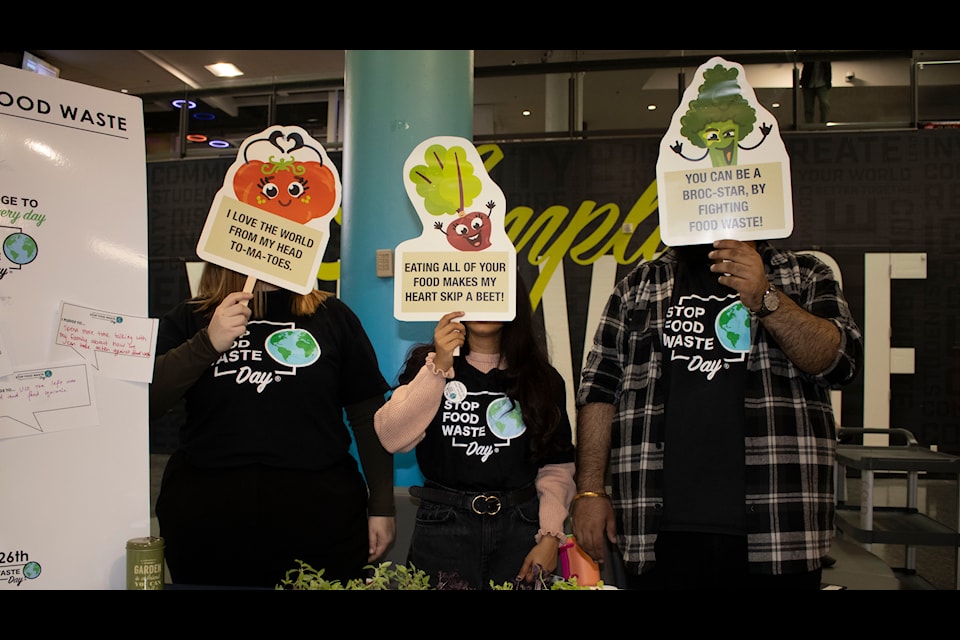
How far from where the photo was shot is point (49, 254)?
1.54 meters

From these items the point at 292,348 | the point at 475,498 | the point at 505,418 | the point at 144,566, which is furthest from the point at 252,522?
the point at 505,418

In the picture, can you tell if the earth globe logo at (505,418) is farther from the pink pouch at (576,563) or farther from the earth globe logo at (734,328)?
the earth globe logo at (734,328)

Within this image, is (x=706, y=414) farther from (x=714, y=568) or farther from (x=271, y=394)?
(x=271, y=394)

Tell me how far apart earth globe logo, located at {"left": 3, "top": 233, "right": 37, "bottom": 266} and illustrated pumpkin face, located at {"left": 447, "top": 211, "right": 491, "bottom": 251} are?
→ 2.96ft

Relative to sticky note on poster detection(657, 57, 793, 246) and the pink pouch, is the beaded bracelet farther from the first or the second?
sticky note on poster detection(657, 57, 793, 246)

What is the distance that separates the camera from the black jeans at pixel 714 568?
1545mm

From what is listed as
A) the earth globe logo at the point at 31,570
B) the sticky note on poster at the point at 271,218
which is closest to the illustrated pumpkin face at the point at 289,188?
the sticky note on poster at the point at 271,218

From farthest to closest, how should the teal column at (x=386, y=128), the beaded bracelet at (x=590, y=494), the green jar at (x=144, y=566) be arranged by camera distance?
the teal column at (x=386, y=128), the beaded bracelet at (x=590, y=494), the green jar at (x=144, y=566)

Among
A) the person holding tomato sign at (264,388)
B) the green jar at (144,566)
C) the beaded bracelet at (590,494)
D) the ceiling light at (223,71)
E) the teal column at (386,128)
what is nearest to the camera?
the green jar at (144,566)

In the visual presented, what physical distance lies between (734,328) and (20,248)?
1569 millimetres

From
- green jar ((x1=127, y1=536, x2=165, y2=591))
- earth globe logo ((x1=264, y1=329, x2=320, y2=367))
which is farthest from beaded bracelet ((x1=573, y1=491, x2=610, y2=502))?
green jar ((x1=127, y1=536, x2=165, y2=591))

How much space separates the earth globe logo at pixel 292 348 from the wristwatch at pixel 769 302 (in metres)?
0.98
